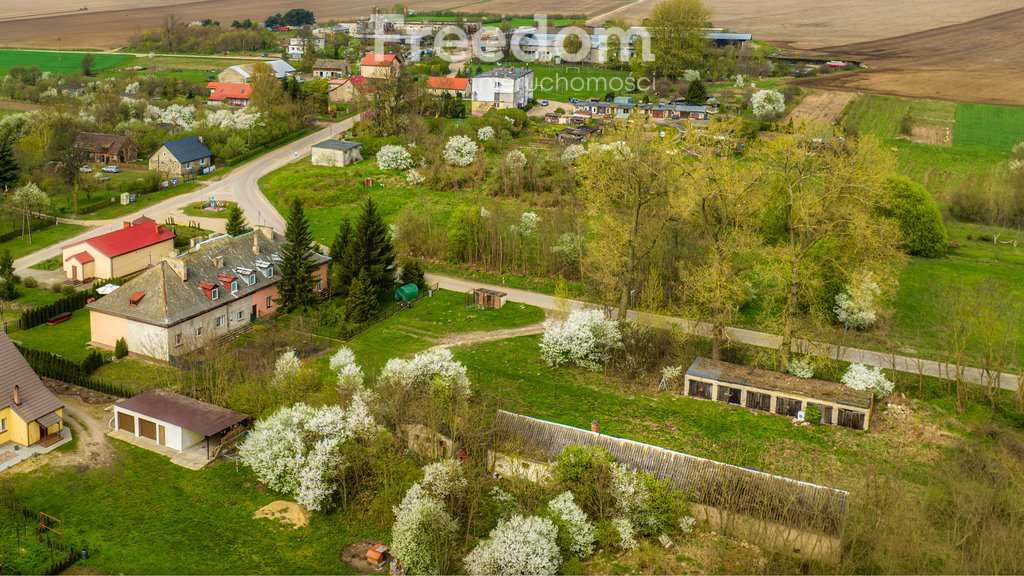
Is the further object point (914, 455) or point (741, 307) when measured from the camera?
point (741, 307)

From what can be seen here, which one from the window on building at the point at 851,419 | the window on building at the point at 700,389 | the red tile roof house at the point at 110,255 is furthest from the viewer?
the red tile roof house at the point at 110,255

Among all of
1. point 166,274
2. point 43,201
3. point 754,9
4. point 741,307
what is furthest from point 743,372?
point 754,9

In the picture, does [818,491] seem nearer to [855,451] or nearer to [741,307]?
[855,451]

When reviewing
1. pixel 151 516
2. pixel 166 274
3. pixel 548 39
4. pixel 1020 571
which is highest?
pixel 548 39

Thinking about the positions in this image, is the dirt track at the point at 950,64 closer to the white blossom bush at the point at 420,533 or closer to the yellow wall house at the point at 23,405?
the white blossom bush at the point at 420,533

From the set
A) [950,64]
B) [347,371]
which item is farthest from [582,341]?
[950,64]

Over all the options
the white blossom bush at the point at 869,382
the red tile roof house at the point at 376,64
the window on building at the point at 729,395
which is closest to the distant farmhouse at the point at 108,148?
the red tile roof house at the point at 376,64

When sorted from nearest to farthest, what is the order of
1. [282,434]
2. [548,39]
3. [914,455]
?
[282,434], [914,455], [548,39]
